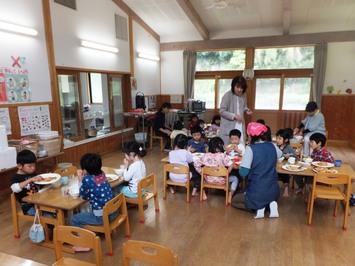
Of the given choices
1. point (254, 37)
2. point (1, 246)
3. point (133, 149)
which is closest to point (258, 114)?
point (254, 37)

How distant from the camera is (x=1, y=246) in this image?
8.92ft

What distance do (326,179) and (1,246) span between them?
3673 millimetres

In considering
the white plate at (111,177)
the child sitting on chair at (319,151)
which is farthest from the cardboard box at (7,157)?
the child sitting on chair at (319,151)

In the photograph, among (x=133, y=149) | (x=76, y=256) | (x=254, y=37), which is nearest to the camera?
(x=76, y=256)

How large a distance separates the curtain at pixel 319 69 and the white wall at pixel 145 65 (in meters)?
4.91

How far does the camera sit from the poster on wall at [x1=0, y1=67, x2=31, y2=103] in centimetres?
A: 394

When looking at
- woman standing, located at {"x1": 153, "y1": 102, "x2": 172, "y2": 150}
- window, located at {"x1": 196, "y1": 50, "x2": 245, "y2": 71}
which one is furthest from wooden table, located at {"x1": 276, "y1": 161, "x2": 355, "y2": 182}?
window, located at {"x1": 196, "y1": 50, "x2": 245, "y2": 71}

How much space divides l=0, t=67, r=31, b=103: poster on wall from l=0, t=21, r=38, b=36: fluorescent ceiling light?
1.98ft

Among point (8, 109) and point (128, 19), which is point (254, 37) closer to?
point (128, 19)

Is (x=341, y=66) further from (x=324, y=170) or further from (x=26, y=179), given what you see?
(x=26, y=179)

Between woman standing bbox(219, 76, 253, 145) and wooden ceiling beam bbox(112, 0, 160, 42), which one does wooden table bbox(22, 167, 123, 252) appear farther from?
wooden ceiling beam bbox(112, 0, 160, 42)

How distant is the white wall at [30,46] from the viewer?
13.0 ft

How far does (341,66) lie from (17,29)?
308 inches

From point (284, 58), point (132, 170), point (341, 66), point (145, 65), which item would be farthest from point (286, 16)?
point (132, 170)
